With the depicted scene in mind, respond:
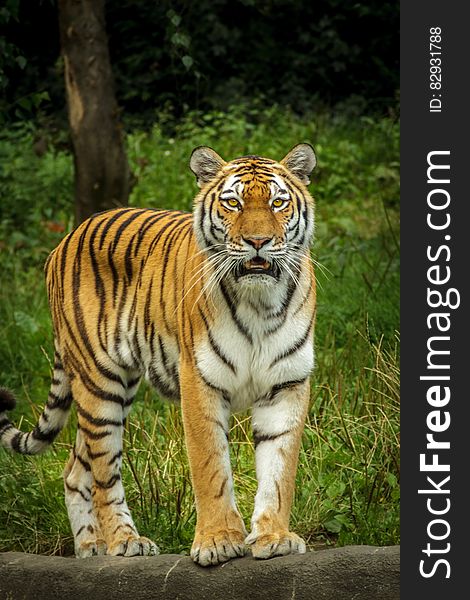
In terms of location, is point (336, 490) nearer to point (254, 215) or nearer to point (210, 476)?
point (210, 476)

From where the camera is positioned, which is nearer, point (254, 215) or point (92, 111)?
point (254, 215)

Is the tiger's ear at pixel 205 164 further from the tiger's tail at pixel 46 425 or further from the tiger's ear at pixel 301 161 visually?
the tiger's tail at pixel 46 425

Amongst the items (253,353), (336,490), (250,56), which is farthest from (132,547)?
(250,56)

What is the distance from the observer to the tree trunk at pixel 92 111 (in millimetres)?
8047

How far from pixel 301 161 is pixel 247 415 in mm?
1894

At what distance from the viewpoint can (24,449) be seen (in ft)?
17.1

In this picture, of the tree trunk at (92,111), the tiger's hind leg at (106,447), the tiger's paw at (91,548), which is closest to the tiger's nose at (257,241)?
the tiger's hind leg at (106,447)

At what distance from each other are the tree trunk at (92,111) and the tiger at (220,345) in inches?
133

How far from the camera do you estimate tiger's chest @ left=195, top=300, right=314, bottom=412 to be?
13.9 feet

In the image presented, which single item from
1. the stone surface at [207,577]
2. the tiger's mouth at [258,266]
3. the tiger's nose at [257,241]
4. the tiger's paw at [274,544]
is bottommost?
the stone surface at [207,577]

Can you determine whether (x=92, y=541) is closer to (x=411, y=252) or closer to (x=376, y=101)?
(x=411, y=252)

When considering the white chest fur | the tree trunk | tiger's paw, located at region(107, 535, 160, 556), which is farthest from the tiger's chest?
the tree trunk

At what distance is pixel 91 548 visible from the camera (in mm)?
4984

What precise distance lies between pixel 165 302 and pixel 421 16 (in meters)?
1.49
